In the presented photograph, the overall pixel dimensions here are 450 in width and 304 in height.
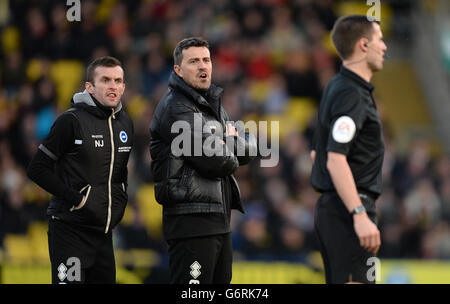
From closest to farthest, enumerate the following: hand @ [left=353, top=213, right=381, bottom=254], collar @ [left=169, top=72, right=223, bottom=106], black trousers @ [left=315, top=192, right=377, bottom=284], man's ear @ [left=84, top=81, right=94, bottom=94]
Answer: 1. hand @ [left=353, top=213, right=381, bottom=254]
2. black trousers @ [left=315, top=192, right=377, bottom=284]
3. collar @ [left=169, top=72, right=223, bottom=106]
4. man's ear @ [left=84, top=81, right=94, bottom=94]

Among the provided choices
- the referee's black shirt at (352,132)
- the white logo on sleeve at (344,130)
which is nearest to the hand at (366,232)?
the referee's black shirt at (352,132)

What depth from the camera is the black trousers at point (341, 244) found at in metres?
4.74

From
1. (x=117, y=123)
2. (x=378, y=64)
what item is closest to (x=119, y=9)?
(x=117, y=123)

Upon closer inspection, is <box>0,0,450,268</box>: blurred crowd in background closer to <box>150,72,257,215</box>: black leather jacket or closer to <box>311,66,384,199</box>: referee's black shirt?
<box>150,72,257,215</box>: black leather jacket

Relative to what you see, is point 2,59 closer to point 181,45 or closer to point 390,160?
point 390,160

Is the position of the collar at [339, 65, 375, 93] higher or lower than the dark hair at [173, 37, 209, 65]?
lower

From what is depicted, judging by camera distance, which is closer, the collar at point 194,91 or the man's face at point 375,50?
the man's face at point 375,50

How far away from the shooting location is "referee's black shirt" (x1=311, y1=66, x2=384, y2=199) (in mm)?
4773

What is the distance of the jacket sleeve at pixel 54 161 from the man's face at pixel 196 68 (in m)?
0.86

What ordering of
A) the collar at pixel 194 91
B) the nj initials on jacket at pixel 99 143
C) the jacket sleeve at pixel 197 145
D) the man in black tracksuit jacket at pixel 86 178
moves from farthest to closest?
the nj initials on jacket at pixel 99 143 < the man in black tracksuit jacket at pixel 86 178 < the collar at pixel 194 91 < the jacket sleeve at pixel 197 145

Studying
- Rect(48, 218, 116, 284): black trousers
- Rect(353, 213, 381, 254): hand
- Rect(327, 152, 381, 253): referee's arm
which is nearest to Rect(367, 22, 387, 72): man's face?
Rect(327, 152, 381, 253): referee's arm

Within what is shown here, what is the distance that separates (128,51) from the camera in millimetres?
13516

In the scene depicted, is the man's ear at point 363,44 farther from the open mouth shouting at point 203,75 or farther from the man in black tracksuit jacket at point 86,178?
the man in black tracksuit jacket at point 86,178

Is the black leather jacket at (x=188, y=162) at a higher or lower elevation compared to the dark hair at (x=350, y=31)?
lower
